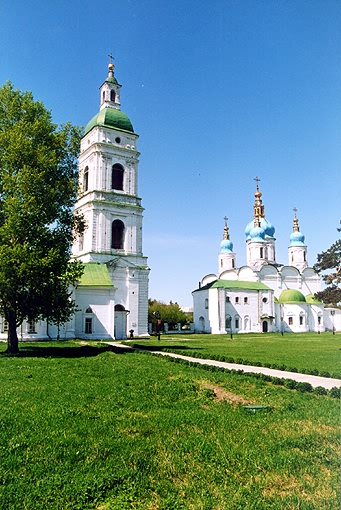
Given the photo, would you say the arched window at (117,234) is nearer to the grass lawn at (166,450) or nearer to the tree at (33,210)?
the tree at (33,210)

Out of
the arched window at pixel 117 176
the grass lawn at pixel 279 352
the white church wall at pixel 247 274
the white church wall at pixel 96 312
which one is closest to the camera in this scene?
the grass lawn at pixel 279 352

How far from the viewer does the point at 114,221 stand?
4350 cm

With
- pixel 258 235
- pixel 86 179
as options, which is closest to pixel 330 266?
pixel 86 179

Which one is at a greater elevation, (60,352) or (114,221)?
(114,221)

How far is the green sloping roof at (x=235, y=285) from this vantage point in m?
62.8

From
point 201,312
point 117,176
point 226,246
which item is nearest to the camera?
point 117,176

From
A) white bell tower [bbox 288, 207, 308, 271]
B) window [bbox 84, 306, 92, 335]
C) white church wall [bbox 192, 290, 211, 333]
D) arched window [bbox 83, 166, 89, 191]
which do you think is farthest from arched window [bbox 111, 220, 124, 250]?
white bell tower [bbox 288, 207, 308, 271]

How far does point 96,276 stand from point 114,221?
24.0 feet

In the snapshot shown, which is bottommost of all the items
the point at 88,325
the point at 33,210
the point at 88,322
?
the point at 88,325

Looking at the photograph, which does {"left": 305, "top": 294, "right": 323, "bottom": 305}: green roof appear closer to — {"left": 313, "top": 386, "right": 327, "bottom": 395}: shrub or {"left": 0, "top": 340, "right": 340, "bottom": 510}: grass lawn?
{"left": 313, "top": 386, "right": 327, "bottom": 395}: shrub

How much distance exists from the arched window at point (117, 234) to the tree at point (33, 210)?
20017 millimetres

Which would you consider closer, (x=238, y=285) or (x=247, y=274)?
(x=238, y=285)

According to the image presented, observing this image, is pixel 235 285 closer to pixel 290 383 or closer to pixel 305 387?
pixel 290 383

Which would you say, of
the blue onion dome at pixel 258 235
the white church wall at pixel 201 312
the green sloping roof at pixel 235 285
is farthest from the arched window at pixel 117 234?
the blue onion dome at pixel 258 235
